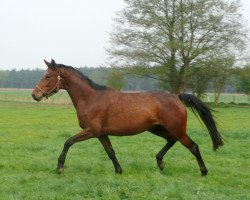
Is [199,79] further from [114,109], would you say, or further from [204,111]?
[114,109]

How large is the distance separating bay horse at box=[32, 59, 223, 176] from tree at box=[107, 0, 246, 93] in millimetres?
33375

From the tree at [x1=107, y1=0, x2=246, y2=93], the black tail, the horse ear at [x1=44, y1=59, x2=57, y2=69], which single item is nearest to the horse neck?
the horse ear at [x1=44, y1=59, x2=57, y2=69]

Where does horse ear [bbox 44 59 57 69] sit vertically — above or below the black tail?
above

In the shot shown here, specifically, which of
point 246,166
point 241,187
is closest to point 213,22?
point 246,166

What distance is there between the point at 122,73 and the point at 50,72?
35.7 m

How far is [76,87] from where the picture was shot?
9.12 m

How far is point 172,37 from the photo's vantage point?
42.9m

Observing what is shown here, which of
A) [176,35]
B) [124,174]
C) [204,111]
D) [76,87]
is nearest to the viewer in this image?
[124,174]

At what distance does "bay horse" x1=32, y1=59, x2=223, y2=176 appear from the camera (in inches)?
347

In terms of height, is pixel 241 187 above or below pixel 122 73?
below

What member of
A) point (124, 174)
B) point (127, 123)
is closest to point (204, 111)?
point (127, 123)

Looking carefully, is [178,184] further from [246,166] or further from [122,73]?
[122,73]

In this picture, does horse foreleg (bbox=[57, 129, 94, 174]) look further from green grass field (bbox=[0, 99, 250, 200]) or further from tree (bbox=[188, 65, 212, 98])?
tree (bbox=[188, 65, 212, 98])

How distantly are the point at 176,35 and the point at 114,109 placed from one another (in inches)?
1387
